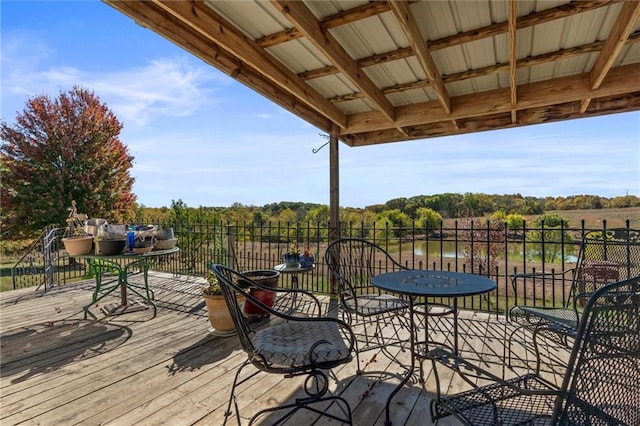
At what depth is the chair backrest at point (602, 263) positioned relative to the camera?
224 centimetres

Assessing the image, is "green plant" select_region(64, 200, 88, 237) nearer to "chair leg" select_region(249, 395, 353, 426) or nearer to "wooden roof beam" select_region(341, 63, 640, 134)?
"chair leg" select_region(249, 395, 353, 426)

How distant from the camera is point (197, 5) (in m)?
2.00

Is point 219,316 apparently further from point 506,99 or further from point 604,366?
point 506,99

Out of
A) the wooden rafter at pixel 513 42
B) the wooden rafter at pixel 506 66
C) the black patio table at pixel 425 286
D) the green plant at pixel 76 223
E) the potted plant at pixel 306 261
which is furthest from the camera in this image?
the potted plant at pixel 306 261

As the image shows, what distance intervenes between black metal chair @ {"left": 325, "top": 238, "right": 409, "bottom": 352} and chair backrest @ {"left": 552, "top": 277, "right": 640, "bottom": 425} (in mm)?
1323

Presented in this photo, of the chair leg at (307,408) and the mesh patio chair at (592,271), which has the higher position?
the mesh patio chair at (592,271)

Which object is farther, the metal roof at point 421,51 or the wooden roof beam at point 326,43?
the metal roof at point 421,51

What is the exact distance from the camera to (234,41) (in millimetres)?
2299

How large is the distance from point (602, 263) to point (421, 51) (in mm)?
2123

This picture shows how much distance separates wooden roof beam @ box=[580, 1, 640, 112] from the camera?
1937mm

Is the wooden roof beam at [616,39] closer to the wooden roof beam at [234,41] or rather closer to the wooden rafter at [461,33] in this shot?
the wooden rafter at [461,33]

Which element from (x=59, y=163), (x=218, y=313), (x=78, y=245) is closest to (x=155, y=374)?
(x=218, y=313)

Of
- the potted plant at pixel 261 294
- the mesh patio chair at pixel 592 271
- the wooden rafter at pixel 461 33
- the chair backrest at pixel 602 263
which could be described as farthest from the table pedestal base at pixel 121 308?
the chair backrest at pixel 602 263

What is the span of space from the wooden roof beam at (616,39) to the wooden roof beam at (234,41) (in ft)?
8.13
